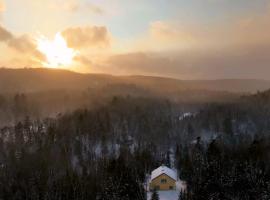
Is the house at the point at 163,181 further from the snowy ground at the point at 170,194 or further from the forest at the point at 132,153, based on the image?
the forest at the point at 132,153

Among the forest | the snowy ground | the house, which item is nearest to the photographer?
the forest

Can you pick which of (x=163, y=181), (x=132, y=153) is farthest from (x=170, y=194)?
(x=132, y=153)

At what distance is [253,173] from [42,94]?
124486mm

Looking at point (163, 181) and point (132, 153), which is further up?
point (132, 153)

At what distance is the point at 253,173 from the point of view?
57438mm

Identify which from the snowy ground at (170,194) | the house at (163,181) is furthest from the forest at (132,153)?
the house at (163,181)

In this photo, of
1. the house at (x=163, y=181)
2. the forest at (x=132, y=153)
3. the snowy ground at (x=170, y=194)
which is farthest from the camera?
the house at (x=163, y=181)

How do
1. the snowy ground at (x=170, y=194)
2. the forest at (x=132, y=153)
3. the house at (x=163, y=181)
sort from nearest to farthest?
the forest at (x=132, y=153) → the snowy ground at (x=170, y=194) → the house at (x=163, y=181)

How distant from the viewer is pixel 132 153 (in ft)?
273

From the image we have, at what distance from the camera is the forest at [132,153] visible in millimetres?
55156

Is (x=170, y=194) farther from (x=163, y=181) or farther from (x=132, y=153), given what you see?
(x=132, y=153)

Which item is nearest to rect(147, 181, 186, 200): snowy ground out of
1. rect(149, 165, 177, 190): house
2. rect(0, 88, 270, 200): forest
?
rect(149, 165, 177, 190): house

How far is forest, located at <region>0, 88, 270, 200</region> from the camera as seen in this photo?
181 feet

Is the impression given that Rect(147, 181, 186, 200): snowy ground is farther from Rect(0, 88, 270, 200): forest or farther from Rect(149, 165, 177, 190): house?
Rect(0, 88, 270, 200): forest
